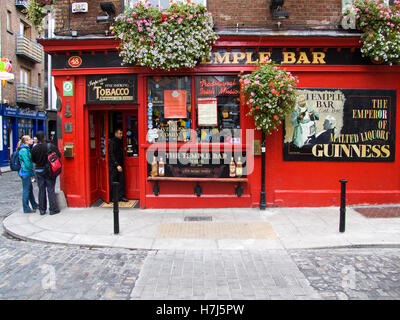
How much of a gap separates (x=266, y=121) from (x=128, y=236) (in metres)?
3.93

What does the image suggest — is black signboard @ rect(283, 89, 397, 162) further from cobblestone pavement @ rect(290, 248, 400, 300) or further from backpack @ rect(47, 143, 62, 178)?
backpack @ rect(47, 143, 62, 178)

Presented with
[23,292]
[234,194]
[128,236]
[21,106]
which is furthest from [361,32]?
[21,106]

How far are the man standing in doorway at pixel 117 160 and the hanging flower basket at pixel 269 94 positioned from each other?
144 inches

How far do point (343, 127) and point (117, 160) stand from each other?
601 centimetres

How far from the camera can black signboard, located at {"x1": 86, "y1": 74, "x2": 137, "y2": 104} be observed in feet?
26.8

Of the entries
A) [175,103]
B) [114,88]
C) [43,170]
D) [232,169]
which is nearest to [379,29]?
[232,169]

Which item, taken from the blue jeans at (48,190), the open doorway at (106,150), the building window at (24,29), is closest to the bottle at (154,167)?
the open doorway at (106,150)

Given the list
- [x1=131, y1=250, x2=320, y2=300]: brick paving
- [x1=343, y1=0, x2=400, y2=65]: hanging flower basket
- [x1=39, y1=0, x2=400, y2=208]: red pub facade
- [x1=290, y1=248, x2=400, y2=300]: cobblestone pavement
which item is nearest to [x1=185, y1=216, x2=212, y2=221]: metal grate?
[x1=39, y1=0, x2=400, y2=208]: red pub facade

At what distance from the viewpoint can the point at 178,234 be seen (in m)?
6.37

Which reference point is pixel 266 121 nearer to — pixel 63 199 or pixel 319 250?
pixel 319 250

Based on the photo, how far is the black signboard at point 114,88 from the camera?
818 centimetres

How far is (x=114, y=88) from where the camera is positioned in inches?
323
